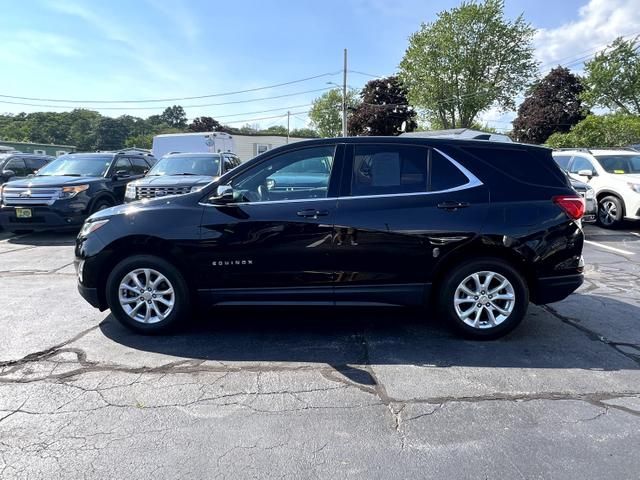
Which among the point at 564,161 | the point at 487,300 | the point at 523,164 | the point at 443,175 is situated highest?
the point at 564,161

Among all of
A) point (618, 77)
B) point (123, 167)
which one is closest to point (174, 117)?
point (618, 77)

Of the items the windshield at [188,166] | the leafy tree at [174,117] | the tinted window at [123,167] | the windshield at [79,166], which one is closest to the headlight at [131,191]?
the windshield at [188,166]

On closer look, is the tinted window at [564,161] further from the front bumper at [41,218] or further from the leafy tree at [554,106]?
the leafy tree at [554,106]

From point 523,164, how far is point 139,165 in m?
10.7

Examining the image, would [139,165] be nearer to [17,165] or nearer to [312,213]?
[17,165]

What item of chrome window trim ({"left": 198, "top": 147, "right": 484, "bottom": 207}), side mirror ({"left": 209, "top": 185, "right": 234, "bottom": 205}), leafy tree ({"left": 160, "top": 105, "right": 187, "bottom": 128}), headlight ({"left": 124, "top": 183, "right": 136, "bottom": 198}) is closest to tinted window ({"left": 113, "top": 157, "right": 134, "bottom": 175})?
headlight ({"left": 124, "top": 183, "right": 136, "bottom": 198})

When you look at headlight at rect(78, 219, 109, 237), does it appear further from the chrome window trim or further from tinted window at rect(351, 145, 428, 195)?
tinted window at rect(351, 145, 428, 195)

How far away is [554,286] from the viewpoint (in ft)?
13.6

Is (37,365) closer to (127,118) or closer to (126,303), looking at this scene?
(126,303)

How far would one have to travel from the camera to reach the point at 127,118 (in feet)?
276

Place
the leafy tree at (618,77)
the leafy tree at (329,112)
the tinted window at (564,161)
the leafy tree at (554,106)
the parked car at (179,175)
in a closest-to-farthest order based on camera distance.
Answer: the parked car at (179,175) → the tinted window at (564,161) → the leafy tree at (618,77) → the leafy tree at (554,106) → the leafy tree at (329,112)

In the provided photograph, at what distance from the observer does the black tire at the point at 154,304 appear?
4.14 meters

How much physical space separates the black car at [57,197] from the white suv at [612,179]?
10.4 meters

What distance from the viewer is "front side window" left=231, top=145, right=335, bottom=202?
4.15 meters
